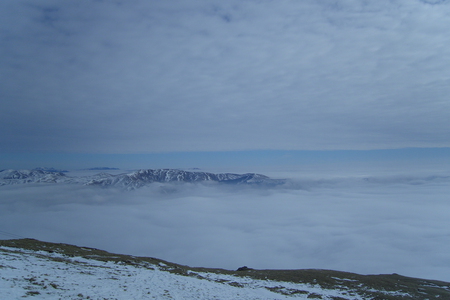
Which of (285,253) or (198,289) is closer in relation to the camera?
(198,289)

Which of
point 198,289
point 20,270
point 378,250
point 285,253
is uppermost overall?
point 20,270

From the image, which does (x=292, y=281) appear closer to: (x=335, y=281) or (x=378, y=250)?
(x=335, y=281)

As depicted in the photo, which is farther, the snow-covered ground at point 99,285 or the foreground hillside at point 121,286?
the foreground hillside at point 121,286

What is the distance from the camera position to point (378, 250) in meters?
148

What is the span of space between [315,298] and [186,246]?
167 metres

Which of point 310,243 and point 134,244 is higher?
point 310,243

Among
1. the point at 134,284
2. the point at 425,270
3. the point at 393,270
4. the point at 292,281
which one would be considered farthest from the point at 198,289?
the point at 425,270

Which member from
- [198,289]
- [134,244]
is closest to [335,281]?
[198,289]

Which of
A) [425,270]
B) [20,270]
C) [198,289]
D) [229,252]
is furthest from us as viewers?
[229,252]

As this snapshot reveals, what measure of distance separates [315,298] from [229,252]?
143629mm

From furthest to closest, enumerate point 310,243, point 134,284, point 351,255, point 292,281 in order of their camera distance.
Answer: point 310,243
point 351,255
point 292,281
point 134,284

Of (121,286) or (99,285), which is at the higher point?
(99,285)

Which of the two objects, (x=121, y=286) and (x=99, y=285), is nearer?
(x=99, y=285)

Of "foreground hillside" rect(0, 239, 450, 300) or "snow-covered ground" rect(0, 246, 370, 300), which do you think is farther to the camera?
"foreground hillside" rect(0, 239, 450, 300)
